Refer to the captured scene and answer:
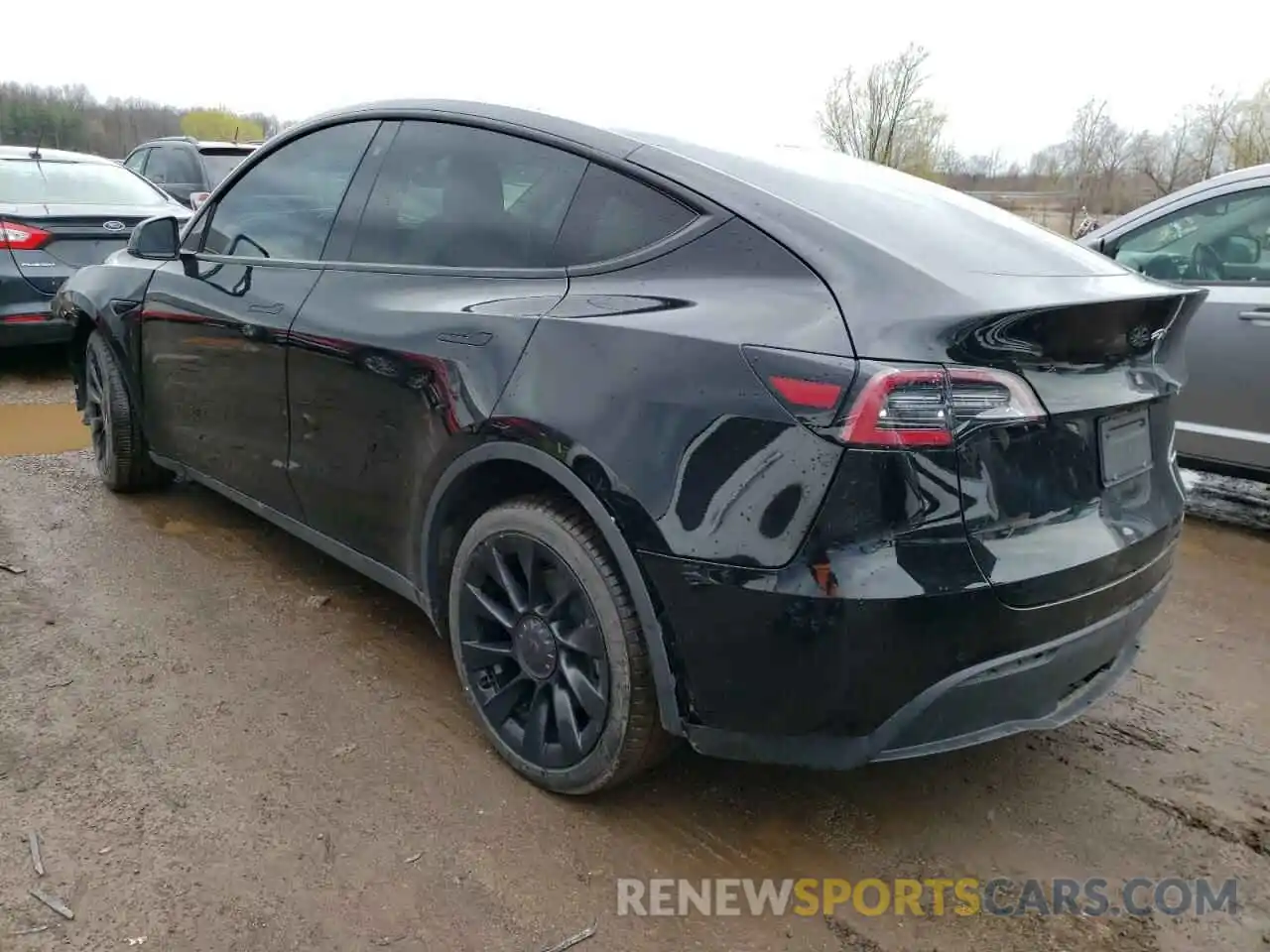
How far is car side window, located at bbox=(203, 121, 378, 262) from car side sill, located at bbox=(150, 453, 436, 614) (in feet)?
2.85

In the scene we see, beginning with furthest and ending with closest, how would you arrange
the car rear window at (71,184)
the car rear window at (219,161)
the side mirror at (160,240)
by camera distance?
the car rear window at (219,161)
the car rear window at (71,184)
the side mirror at (160,240)

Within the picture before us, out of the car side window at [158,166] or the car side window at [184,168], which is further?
the car side window at [158,166]

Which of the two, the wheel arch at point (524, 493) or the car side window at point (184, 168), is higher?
the car side window at point (184, 168)

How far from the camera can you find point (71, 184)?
286 inches

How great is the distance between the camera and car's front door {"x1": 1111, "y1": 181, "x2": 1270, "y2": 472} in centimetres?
426

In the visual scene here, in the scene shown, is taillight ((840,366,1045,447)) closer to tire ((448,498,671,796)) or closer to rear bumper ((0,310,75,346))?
tire ((448,498,671,796))

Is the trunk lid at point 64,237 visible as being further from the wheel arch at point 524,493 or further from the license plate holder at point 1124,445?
the license plate holder at point 1124,445

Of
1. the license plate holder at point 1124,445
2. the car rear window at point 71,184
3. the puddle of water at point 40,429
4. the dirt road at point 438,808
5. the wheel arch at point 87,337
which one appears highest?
the car rear window at point 71,184

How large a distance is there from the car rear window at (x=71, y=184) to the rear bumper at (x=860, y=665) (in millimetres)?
6725

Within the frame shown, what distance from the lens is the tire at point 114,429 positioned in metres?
4.38

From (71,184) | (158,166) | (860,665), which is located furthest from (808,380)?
(158,166)

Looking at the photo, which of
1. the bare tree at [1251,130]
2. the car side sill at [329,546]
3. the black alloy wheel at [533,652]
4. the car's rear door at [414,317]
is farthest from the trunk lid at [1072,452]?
the bare tree at [1251,130]

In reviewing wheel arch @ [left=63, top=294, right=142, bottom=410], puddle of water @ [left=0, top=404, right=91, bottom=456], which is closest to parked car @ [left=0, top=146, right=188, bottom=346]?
puddle of water @ [left=0, top=404, right=91, bottom=456]

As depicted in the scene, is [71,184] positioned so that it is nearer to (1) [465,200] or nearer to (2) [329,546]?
(2) [329,546]
